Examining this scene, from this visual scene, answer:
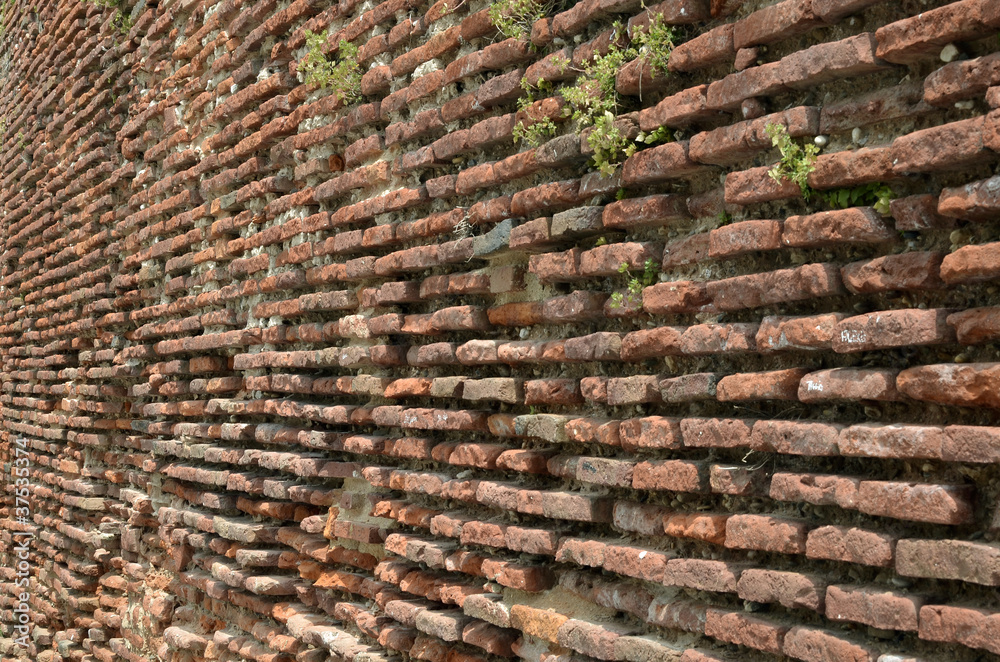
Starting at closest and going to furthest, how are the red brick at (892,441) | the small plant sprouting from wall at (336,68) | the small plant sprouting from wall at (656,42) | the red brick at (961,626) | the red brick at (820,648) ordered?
the red brick at (961,626), the red brick at (892,441), the red brick at (820,648), the small plant sprouting from wall at (656,42), the small plant sprouting from wall at (336,68)

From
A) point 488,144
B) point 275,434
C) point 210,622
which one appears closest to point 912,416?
point 488,144

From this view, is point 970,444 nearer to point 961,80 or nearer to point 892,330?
point 892,330

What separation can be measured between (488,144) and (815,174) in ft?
4.00

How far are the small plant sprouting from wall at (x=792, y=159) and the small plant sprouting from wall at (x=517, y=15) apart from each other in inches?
38.7

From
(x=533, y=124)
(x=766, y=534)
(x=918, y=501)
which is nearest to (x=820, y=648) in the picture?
(x=766, y=534)

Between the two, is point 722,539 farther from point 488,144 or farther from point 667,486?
point 488,144

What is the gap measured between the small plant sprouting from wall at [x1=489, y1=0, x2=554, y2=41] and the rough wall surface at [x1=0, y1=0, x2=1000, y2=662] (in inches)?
2.4

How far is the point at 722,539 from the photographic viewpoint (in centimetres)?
211

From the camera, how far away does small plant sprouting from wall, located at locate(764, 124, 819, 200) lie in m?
1.96

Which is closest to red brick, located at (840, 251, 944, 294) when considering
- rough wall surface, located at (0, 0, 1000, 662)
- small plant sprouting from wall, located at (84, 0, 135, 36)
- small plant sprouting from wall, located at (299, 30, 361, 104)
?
rough wall surface, located at (0, 0, 1000, 662)

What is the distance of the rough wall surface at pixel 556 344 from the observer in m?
1.78

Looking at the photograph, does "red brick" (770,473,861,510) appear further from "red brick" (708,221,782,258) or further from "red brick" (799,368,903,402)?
"red brick" (708,221,782,258)

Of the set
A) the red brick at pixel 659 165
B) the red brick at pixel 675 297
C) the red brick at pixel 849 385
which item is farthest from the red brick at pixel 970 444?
the red brick at pixel 659 165

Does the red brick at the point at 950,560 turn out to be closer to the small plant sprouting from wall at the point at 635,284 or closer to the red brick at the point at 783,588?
the red brick at the point at 783,588
